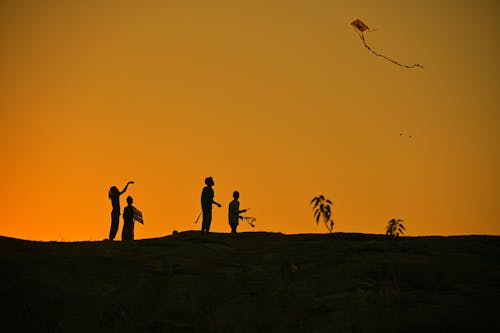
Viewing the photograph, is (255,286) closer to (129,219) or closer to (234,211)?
(234,211)

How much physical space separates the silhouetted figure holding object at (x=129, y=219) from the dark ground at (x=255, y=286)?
3.87 m

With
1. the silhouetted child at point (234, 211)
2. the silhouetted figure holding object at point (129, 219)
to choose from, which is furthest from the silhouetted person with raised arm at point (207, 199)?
the silhouetted figure holding object at point (129, 219)

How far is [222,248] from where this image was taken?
27.0m

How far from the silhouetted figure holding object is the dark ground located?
12.7ft

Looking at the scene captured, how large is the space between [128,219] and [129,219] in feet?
0.11

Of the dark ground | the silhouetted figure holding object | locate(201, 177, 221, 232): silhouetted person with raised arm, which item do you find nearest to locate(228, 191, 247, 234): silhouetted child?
locate(201, 177, 221, 232): silhouetted person with raised arm

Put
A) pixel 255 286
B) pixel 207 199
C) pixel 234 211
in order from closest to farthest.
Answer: pixel 255 286 → pixel 207 199 → pixel 234 211

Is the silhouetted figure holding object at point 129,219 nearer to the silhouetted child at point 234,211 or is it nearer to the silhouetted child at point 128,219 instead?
the silhouetted child at point 128,219

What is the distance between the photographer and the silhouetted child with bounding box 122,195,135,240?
3142 centimetres

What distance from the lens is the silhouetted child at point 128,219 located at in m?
31.4

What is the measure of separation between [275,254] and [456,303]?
671cm

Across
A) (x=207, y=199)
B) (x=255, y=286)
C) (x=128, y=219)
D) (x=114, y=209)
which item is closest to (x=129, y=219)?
(x=128, y=219)

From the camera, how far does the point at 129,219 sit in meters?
31.4

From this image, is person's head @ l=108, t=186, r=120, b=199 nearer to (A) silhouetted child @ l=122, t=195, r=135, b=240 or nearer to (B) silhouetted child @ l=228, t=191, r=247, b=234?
(A) silhouetted child @ l=122, t=195, r=135, b=240
